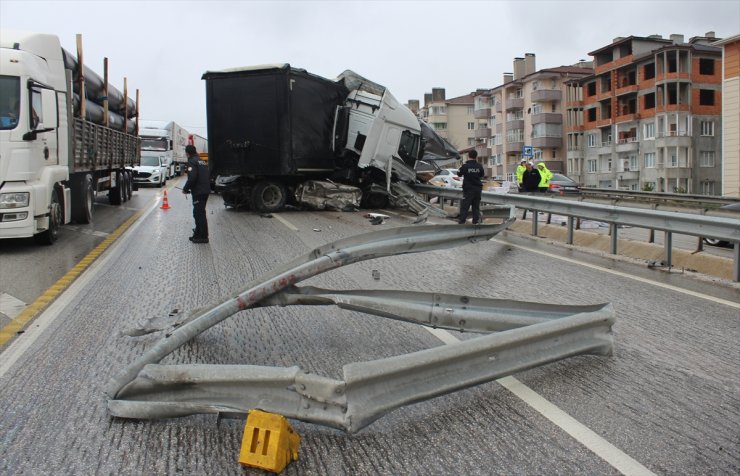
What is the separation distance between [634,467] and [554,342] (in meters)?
1.28

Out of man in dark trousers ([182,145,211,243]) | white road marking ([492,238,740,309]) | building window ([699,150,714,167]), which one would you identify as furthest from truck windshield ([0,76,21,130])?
building window ([699,150,714,167])

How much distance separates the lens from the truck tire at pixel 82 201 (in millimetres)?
15352

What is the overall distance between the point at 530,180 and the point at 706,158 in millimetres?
51003

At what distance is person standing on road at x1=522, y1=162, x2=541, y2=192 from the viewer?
18.3 metres

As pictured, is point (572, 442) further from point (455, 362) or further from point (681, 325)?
point (681, 325)

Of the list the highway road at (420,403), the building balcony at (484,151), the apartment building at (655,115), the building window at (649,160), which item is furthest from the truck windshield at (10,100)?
the building balcony at (484,151)

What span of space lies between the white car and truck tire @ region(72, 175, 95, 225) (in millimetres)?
18735

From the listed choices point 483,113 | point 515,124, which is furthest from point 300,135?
point 483,113

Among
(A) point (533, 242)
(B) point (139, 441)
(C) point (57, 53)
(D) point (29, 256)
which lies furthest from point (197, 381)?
(C) point (57, 53)

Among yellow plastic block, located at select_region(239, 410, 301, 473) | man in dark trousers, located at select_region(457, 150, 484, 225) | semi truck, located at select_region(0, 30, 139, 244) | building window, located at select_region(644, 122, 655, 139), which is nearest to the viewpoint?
yellow plastic block, located at select_region(239, 410, 301, 473)

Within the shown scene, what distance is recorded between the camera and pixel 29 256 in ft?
35.7

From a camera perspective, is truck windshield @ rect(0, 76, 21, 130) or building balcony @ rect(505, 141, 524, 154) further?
building balcony @ rect(505, 141, 524, 154)

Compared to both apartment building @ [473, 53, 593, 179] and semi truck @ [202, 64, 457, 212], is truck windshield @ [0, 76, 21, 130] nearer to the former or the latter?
semi truck @ [202, 64, 457, 212]

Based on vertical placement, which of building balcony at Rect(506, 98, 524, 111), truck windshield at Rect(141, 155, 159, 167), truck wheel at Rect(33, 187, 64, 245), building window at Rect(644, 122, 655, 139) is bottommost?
truck wheel at Rect(33, 187, 64, 245)
